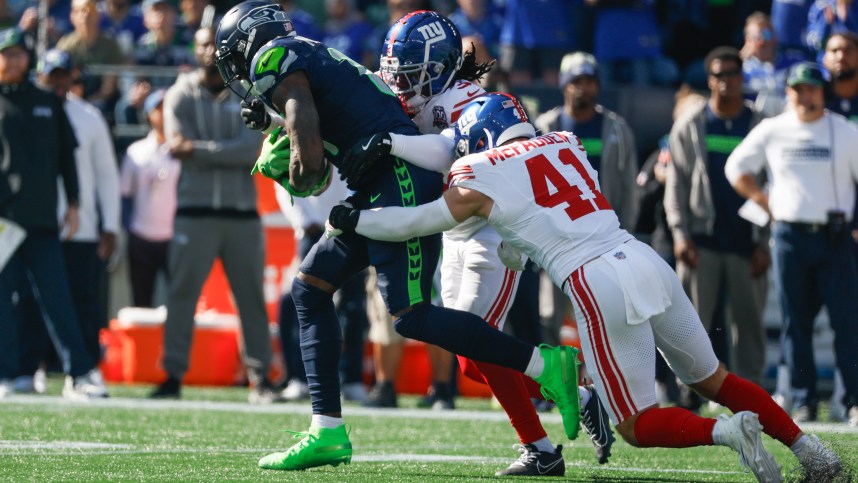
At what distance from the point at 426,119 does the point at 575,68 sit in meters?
3.44

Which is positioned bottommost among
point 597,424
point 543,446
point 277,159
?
point 543,446

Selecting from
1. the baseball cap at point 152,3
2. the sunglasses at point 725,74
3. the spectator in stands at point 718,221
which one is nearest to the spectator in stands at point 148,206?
the baseball cap at point 152,3

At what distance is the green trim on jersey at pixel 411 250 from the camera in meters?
5.38

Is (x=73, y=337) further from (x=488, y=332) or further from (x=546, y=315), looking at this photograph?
(x=488, y=332)

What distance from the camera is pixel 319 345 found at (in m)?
5.59

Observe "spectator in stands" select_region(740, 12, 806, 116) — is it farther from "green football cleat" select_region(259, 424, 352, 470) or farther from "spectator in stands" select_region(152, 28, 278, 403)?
"green football cleat" select_region(259, 424, 352, 470)

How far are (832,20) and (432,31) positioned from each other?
6615mm

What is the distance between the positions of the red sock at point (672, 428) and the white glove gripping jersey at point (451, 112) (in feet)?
4.14

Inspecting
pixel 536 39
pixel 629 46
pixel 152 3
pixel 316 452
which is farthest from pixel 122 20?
pixel 316 452

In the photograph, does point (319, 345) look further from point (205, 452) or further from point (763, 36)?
point (763, 36)

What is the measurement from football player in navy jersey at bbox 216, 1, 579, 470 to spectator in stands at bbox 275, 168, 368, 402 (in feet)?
11.6

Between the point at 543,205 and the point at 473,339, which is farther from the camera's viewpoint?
the point at 473,339

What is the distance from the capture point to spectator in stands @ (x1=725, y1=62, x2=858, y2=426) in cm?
847

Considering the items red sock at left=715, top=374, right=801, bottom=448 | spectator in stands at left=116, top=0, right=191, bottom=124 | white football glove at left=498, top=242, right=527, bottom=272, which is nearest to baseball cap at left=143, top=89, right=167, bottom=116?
spectator in stands at left=116, top=0, right=191, bottom=124
